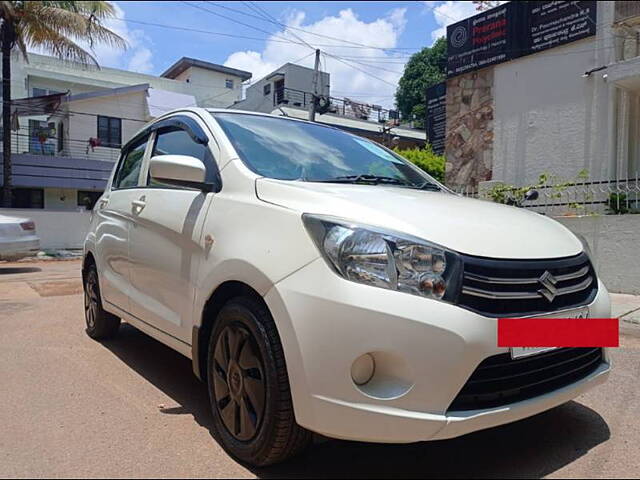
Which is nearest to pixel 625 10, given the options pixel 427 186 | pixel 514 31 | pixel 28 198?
pixel 514 31

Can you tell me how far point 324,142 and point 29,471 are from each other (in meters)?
2.40

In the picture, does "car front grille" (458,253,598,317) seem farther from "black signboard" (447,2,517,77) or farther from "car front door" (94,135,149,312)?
"black signboard" (447,2,517,77)

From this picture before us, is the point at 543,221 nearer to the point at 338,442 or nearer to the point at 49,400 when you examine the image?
the point at 338,442

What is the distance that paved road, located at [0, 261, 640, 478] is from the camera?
241 centimetres

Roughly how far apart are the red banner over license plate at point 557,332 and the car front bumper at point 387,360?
70 mm

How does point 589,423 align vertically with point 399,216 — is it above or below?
below

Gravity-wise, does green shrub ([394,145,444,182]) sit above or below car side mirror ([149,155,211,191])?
above

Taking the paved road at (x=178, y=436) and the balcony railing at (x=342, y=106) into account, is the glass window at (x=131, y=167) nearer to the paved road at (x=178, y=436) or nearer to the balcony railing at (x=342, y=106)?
the paved road at (x=178, y=436)

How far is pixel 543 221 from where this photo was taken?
2.80 meters

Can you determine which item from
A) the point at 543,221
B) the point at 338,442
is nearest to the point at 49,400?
the point at 338,442

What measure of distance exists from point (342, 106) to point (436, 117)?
12.2m

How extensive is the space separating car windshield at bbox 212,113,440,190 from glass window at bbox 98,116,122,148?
22.3 m

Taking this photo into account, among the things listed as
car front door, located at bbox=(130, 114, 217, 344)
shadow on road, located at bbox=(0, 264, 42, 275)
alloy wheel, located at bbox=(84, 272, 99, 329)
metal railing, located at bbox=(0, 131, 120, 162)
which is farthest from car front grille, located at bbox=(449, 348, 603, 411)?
metal railing, located at bbox=(0, 131, 120, 162)

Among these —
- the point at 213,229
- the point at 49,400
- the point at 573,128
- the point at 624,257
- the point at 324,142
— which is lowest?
the point at 49,400
